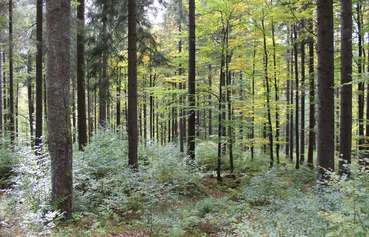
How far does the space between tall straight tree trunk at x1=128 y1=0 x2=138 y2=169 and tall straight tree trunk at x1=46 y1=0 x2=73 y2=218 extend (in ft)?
13.8

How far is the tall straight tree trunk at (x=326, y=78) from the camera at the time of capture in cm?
779

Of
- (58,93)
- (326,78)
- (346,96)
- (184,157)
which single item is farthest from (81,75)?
(346,96)

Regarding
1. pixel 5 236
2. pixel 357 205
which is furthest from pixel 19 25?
pixel 357 205

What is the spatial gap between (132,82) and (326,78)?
5.51 metres

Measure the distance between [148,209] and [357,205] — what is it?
433 cm

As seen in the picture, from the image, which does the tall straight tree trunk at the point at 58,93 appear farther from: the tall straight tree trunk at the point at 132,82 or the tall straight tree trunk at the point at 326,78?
the tall straight tree trunk at the point at 326,78

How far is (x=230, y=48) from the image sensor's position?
557 inches

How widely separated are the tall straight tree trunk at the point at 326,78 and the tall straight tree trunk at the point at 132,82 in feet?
17.4

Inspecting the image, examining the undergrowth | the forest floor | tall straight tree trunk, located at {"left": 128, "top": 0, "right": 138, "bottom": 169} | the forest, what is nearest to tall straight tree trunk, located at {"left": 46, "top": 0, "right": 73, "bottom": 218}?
the forest

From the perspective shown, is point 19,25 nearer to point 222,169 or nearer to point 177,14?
point 177,14

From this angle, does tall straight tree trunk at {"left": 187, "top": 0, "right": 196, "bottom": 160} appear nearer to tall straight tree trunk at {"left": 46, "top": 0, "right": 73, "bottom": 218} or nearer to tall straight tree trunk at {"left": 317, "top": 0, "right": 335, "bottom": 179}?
tall straight tree trunk at {"left": 317, "top": 0, "right": 335, "bottom": 179}

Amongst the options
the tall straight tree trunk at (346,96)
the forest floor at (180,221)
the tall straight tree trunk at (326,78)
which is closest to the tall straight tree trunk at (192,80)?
the forest floor at (180,221)

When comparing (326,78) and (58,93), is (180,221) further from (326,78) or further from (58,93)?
(326,78)

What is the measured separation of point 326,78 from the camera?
7801 mm
